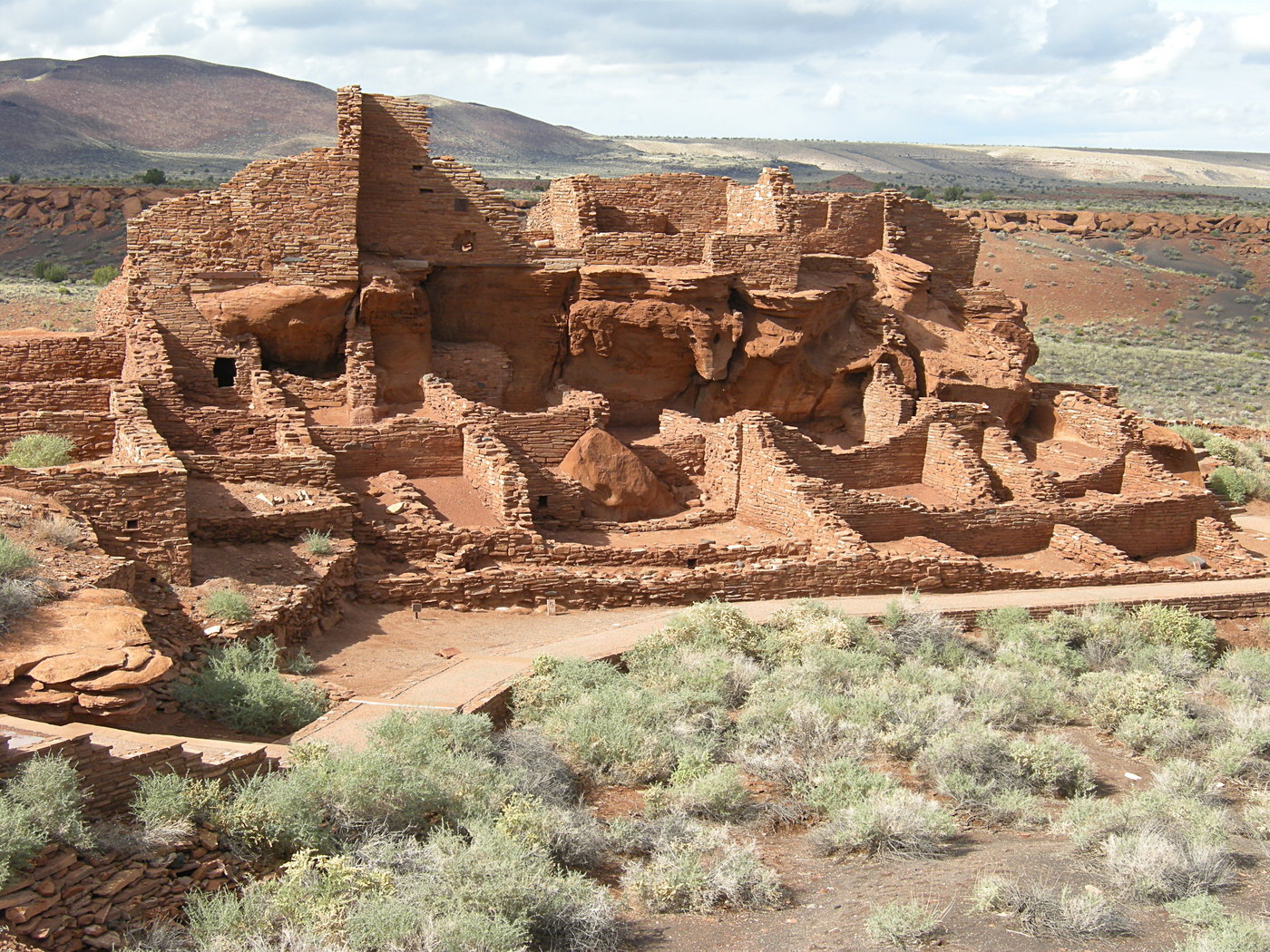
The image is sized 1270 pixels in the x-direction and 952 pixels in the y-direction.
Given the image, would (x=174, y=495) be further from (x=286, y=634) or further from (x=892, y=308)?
(x=892, y=308)

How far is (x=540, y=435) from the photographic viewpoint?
16.5 metres

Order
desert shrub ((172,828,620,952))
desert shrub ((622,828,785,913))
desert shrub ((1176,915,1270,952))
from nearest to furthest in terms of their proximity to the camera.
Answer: desert shrub ((172,828,620,952)) < desert shrub ((1176,915,1270,952)) < desert shrub ((622,828,785,913))

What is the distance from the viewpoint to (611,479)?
16438mm

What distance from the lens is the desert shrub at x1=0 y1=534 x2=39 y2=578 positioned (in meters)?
9.30

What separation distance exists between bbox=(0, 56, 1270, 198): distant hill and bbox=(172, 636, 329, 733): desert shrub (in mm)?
72992

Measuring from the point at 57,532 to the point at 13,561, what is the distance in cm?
129

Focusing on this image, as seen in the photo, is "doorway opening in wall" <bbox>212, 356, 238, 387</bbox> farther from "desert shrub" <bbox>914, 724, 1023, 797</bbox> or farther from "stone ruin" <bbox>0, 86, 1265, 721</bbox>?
"desert shrub" <bbox>914, 724, 1023, 797</bbox>

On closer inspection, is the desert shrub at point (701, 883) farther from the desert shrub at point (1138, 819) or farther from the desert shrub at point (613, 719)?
the desert shrub at point (1138, 819)

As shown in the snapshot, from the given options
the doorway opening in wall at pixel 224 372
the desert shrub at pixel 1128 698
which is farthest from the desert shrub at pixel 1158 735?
the doorway opening in wall at pixel 224 372

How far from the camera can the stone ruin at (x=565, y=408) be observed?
13797mm

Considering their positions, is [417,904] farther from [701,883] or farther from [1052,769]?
[1052,769]

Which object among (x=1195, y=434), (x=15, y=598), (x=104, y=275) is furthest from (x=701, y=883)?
(x=104, y=275)

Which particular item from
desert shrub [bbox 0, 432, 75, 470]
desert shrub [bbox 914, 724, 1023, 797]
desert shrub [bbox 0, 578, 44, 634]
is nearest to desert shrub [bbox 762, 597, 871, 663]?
desert shrub [bbox 914, 724, 1023, 797]

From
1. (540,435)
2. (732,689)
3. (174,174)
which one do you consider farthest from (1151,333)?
(174,174)
